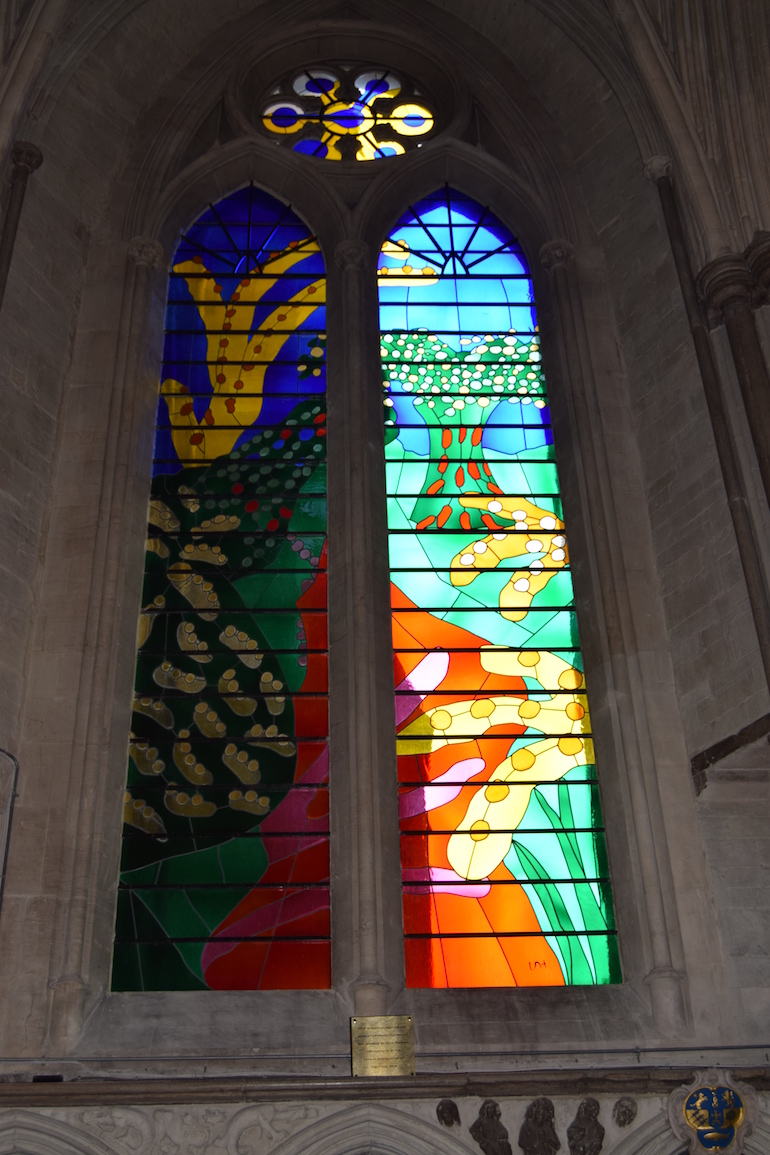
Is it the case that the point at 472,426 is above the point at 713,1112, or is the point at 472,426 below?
above

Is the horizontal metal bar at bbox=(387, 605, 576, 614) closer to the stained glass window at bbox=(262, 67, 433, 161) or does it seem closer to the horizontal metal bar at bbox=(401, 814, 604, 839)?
the horizontal metal bar at bbox=(401, 814, 604, 839)

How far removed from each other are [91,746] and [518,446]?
3.37 m

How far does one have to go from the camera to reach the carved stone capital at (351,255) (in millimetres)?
9664

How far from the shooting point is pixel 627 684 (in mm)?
7621

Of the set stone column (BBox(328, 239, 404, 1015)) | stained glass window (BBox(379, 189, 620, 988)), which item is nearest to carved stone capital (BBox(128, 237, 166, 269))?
stone column (BBox(328, 239, 404, 1015))

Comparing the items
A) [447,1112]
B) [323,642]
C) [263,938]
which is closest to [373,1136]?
[447,1112]

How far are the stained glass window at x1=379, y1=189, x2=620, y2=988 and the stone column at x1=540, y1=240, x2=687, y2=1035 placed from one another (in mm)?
348

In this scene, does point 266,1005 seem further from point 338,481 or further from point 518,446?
point 518,446

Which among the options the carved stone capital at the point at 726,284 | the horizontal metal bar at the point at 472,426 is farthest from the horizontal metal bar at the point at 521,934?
the carved stone capital at the point at 726,284

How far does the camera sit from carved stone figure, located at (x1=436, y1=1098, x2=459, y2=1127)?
20.5ft

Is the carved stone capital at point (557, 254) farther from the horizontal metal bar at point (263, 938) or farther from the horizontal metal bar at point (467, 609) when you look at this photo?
the horizontal metal bar at point (263, 938)

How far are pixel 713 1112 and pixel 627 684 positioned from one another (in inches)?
88.1

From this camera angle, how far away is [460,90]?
10.7 m

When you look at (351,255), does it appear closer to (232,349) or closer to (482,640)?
(232,349)
